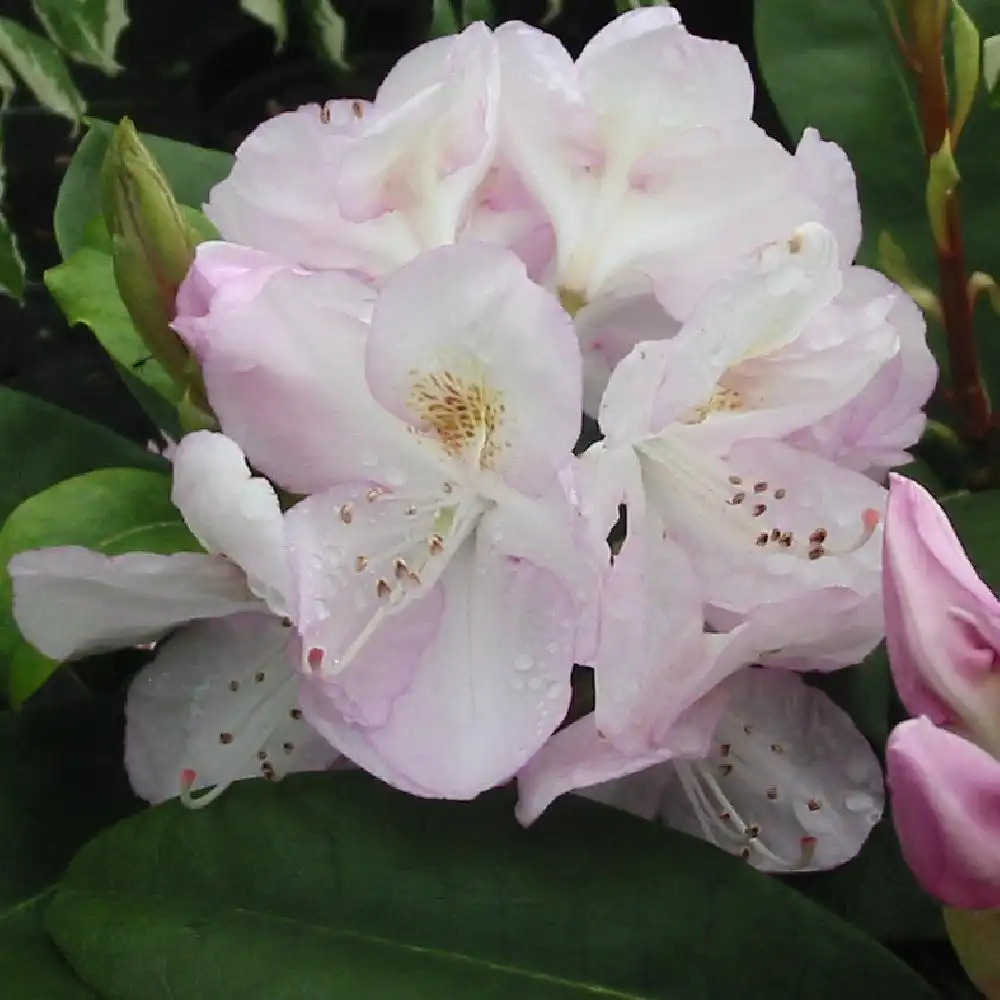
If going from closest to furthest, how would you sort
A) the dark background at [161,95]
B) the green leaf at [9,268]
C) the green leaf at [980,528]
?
the green leaf at [980,528] < the green leaf at [9,268] < the dark background at [161,95]

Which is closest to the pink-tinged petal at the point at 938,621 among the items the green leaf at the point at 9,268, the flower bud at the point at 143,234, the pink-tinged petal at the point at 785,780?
the pink-tinged petal at the point at 785,780

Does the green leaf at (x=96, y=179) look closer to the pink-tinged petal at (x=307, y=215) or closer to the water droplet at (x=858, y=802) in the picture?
the pink-tinged petal at (x=307, y=215)

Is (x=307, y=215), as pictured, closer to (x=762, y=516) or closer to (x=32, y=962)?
(x=762, y=516)

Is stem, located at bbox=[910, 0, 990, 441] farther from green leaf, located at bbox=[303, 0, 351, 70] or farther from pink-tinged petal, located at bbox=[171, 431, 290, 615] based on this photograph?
green leaf, located at bbox=[303, 0, 351, 70]

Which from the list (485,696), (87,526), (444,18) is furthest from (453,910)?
(444,18)

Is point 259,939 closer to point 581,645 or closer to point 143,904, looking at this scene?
point 143,904

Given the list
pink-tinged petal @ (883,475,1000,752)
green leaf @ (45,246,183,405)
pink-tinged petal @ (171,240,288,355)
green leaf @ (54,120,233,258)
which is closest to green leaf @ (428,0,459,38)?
green leaf @ (54,120,233,258)
